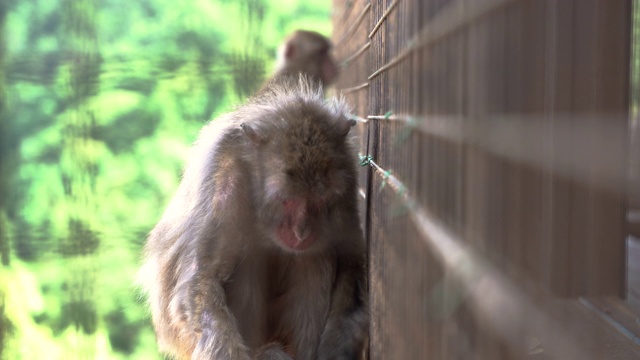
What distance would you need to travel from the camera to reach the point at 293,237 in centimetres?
308

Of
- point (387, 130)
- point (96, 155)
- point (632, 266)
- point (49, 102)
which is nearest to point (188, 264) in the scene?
point (387, 130)

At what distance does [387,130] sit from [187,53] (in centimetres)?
299

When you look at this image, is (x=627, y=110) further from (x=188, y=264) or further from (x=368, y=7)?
(x=368, y=7)

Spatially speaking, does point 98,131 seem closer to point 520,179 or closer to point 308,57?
point 308,57

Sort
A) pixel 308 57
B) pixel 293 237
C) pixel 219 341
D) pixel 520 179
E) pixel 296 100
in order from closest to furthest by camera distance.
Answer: pixel 520 179 < pixel 219 341 < pixel 293 237 < pixel 296 100 < pixel 308 57

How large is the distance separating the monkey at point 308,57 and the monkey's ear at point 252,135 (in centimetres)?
384

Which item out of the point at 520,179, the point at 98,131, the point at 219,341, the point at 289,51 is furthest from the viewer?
the point at 289,51

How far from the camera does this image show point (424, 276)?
1.64 m

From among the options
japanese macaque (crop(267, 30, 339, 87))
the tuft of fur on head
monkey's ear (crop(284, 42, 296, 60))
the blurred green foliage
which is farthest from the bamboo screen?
monkey's ear (crop(284, 42, 296, 60))

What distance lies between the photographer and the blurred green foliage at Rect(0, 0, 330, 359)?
5.23 m

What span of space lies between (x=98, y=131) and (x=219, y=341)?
3594 millimetres

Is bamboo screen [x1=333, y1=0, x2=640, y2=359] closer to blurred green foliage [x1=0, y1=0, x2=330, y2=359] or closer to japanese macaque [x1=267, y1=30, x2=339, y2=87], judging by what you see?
blurred green foliage [x1=0, y1=0, x2=330, y2=359]

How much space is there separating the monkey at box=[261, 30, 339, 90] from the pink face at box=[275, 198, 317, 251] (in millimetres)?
3983

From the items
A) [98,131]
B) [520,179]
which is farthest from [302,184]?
[98,131]
